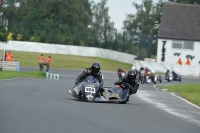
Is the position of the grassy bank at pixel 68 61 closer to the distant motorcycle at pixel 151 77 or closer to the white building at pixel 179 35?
the white building at pixel 179 35

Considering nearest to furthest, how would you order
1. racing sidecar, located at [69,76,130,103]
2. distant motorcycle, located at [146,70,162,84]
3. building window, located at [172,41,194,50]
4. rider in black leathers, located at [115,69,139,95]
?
racing sidecar, located at [69,76,130,103] → rider in black leathers, located at [115,69,139,95] → distant motorcycle, located at [146,70,162,84] → building window, located at [172,41,194,50]

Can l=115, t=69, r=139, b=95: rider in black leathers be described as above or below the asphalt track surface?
above

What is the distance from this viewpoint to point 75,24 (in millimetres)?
97938

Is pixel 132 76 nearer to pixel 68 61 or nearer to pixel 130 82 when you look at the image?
pixel 130 82

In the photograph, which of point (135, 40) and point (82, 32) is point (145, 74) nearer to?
point (135, 40)

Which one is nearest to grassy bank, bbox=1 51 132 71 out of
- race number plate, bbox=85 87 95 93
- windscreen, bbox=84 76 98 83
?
windscreen, bbox=84 76 98 83

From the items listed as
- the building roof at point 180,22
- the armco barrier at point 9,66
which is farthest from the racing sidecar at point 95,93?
the building roof at point 180,22

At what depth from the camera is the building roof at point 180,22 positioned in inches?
2847

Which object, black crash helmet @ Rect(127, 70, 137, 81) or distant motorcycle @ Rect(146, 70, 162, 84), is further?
distant motorcycle @ Rect(146, 70, 162, 84)

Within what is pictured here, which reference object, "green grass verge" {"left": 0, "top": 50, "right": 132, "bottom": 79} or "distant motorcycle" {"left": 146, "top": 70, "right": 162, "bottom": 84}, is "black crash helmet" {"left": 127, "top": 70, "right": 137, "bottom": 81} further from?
"green grass verge" {"left": 0, "top": 50, "right": 132, "bottom": 79}

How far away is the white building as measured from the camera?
7131 centimetres

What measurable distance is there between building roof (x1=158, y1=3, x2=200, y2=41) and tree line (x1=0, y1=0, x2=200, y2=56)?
11.3 feet

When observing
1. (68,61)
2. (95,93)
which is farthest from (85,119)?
(68,61)

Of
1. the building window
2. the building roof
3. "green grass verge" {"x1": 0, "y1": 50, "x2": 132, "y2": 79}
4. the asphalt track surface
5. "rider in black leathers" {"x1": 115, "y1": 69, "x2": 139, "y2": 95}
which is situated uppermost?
the building roof
